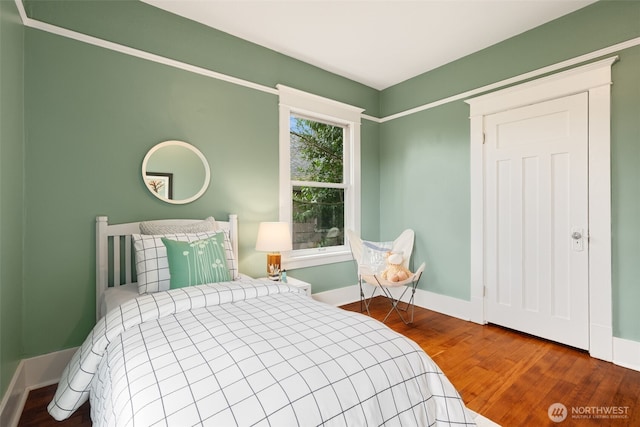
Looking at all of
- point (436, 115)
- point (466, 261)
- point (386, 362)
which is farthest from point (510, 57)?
point (386, 362)

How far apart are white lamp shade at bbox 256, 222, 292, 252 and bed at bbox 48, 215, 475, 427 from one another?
0.94 meters

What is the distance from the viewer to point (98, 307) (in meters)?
2.16

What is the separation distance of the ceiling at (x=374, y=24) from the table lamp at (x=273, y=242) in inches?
70.6

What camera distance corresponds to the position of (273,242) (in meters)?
2.74

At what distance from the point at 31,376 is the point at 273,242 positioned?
1850 millimetres

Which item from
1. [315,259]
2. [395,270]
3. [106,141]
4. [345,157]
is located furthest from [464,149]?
[106,141]

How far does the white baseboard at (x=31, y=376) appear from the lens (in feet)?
5.55

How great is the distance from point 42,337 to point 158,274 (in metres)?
0.92

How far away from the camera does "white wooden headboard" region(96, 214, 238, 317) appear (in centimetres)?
219

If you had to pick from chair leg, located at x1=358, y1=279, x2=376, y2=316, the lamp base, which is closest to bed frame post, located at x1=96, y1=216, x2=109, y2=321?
the lamp base

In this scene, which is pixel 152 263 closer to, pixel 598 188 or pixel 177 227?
pixel 177 227

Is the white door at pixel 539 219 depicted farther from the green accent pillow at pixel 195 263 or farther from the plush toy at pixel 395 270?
the green accent pillow at pixel 195 263

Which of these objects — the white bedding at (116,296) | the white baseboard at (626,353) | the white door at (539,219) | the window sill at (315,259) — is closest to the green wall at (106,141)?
the white bedding at (116,296)

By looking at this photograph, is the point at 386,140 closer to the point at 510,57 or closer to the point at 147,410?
the point at 510,57
